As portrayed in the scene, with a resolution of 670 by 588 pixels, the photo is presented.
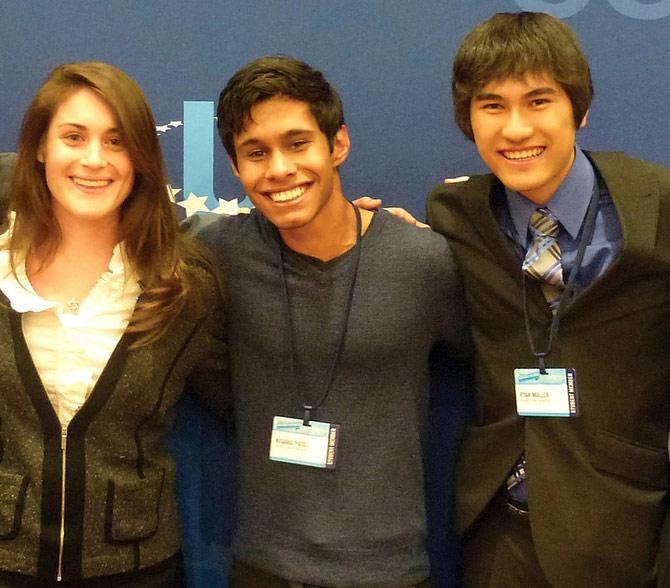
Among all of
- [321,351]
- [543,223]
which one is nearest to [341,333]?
[321,351]

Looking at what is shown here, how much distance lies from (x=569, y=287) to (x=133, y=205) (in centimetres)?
96

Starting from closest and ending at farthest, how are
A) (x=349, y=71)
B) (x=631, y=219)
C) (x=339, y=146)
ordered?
(x=631, y=219) → (x=339, y=146) → (x=349, y=71)

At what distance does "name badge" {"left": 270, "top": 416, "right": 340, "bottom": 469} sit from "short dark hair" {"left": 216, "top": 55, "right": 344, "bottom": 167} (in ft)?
2.03

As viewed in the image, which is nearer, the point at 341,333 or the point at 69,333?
the point at 69,333

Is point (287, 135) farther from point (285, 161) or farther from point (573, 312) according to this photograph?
point (573, 312)

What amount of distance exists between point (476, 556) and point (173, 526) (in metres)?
0.71

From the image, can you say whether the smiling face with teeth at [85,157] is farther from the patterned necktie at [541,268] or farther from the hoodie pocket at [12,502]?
the patterned necktie at [541,268]

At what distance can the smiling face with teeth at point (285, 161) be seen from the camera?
1.62 m

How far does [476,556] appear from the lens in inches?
70.2

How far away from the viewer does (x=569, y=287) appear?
5.05 feet

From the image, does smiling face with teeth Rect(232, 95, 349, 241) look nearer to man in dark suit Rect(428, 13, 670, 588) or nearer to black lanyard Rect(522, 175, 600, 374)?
man in dark suit Rect(428, 13, 670, 588)

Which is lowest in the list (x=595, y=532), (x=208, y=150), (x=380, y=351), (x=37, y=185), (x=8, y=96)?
(x=595, y=532)

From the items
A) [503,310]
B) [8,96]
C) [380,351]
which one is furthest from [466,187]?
[8,96]

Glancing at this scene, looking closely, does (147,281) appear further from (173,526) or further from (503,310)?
(503,310)
